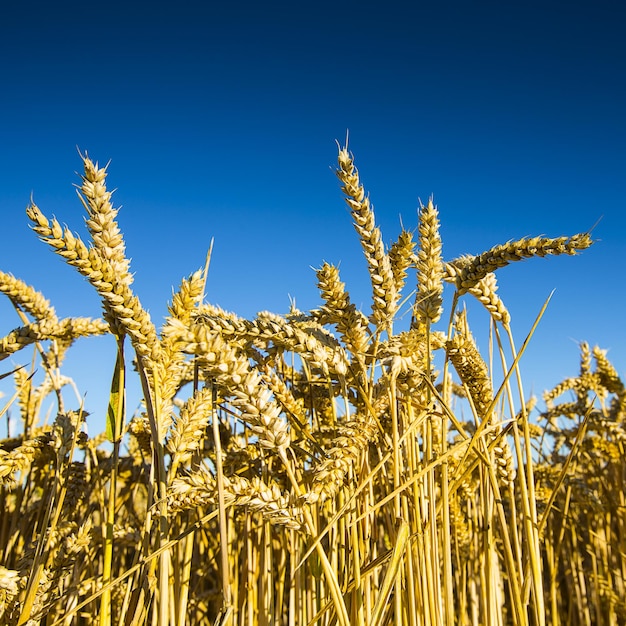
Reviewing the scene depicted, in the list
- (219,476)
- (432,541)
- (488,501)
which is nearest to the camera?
(219,476)

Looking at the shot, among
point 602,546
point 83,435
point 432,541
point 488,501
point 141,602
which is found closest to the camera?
point 141,602

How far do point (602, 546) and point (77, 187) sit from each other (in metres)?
2.81

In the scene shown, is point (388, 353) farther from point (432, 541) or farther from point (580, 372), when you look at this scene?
point (580, 372)

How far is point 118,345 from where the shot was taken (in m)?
1.05

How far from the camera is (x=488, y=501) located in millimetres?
1268

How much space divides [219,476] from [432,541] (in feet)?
1.74

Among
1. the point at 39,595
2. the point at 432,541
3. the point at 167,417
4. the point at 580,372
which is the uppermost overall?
the point at 580,372

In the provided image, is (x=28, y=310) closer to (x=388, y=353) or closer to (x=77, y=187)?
(x=77, y=187)

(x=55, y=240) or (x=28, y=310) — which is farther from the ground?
(x=28, y=310)

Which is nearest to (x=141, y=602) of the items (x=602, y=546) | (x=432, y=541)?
(x=432, y=541)

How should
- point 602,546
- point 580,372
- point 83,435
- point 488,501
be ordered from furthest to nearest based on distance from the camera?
point 580,372 < point 602,546 < point 83,435 < point 488,501

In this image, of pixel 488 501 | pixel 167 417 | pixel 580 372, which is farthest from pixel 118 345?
pixel 580 372

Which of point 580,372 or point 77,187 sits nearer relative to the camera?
point 77,187

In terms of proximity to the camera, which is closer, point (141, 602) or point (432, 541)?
point (141, 602)
